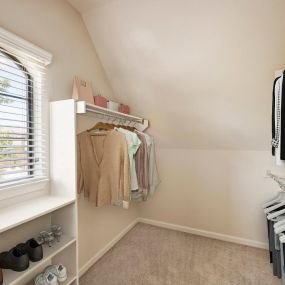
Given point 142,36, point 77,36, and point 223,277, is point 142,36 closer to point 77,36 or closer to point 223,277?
point 77,36

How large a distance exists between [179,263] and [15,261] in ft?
5.11

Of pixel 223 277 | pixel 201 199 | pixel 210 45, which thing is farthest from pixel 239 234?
pixel 210 45

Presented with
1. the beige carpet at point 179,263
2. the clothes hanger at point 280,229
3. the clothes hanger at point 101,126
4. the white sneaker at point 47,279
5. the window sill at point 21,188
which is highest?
the clothes hanger at point 101,126

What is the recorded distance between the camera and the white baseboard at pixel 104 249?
6.46ft

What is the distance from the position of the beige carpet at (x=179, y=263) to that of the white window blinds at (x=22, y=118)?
1194 mm

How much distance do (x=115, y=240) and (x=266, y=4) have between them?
273 cm

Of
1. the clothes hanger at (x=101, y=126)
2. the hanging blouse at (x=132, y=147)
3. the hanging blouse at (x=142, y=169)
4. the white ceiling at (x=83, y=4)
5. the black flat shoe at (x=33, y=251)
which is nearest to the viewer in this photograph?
the black flat shoe at (x=33, y=251)

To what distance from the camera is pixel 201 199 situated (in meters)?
2.72

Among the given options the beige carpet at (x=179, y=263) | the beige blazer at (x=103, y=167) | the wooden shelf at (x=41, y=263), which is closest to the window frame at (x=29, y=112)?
the beige blazer at (x=103, y=167)

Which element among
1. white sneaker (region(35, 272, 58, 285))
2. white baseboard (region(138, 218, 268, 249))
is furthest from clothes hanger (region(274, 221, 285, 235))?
white sneaker (region(35, 272, 58, 285))

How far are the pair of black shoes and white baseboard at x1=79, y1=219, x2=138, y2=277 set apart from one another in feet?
2.73

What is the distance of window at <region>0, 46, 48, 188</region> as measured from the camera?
4.50ft

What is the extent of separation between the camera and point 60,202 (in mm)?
1414

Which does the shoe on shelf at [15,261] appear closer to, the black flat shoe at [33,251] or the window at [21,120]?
the black flat shoe at [33,251]
